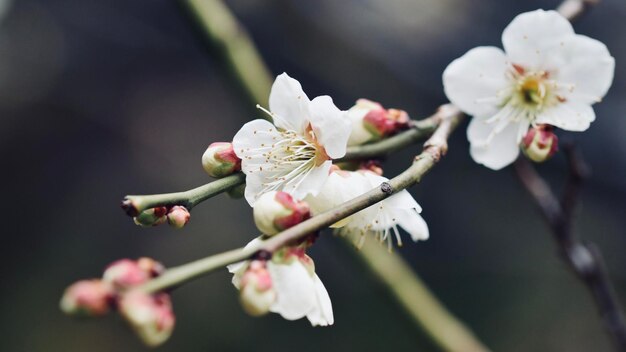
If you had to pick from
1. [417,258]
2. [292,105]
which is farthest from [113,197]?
[292,105]

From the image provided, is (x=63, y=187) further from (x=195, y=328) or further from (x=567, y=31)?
(x=567, y=31)

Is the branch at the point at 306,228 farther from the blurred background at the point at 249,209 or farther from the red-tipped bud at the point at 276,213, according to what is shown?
the blurred background at the point at 249,209

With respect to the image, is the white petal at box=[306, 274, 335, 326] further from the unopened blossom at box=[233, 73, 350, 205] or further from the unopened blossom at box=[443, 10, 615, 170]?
the unopened blossom at box=[443, 10, 615, 170]

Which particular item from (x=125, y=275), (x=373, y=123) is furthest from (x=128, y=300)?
(x=373, y=123)

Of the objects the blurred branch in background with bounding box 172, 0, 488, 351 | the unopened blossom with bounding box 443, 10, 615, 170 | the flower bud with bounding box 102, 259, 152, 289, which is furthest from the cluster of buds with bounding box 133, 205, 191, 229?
the blurred branch in background with bounding box 172, 0, 488, 351

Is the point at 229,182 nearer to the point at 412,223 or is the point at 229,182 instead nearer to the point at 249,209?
the point at 412,223

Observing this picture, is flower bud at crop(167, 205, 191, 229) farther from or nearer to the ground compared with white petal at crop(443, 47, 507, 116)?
Result: nearer to the ground

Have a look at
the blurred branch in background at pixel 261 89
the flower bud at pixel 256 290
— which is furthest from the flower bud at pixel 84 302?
the blurred branch in background at pixel 261 89
